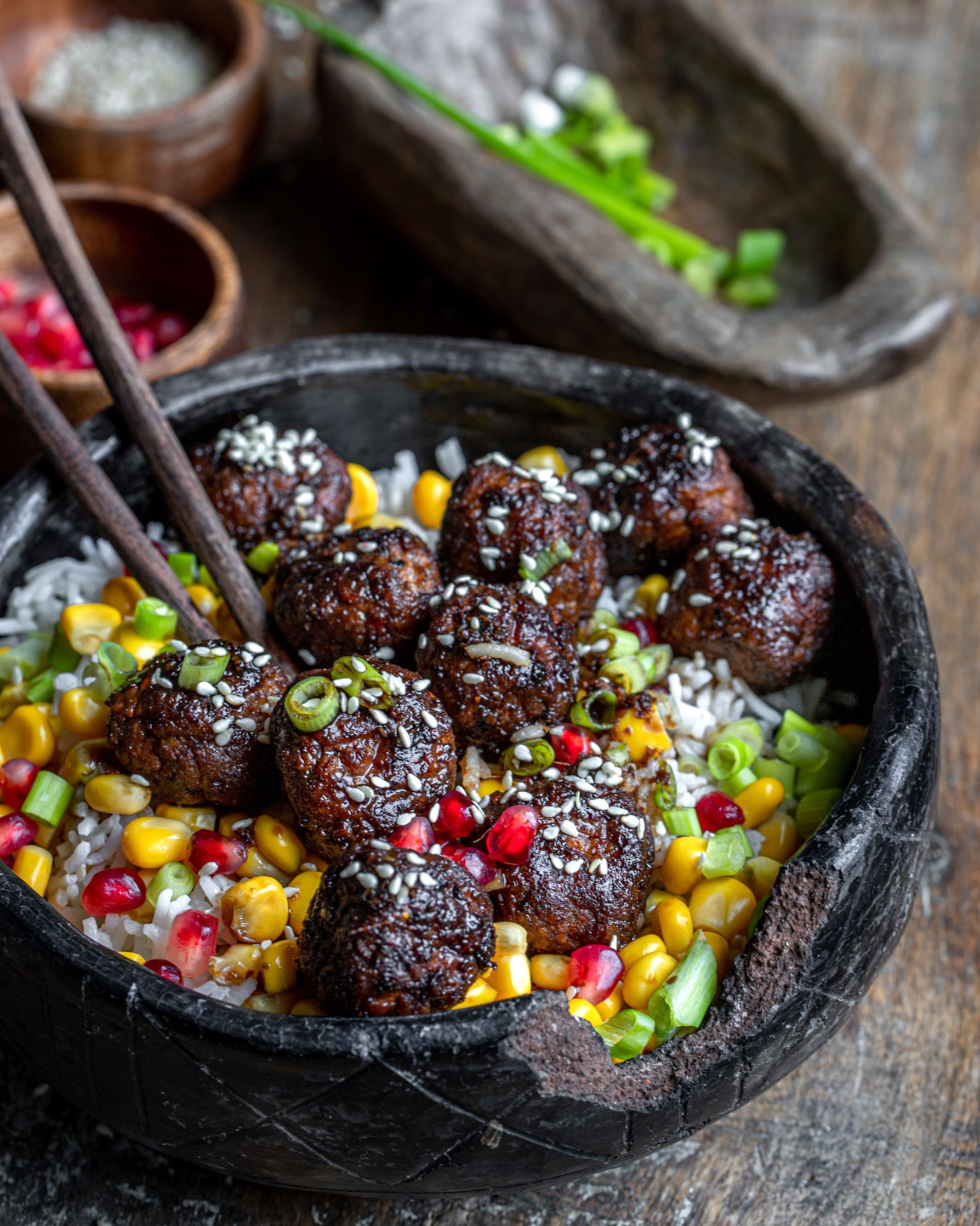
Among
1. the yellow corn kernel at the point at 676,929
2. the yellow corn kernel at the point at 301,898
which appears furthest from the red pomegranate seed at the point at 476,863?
the yellow corn kernel at the point at 676,929

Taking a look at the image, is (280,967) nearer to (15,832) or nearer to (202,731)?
(202,731)

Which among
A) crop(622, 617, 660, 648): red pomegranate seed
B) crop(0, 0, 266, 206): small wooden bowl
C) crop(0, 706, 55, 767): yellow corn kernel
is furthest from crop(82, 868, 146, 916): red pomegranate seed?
crop(0, 0, 266, 206): small wooden bowl

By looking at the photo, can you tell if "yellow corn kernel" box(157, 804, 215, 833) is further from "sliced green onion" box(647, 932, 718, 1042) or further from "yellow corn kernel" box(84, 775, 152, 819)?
"sliced green onion" box(647, 932, 718, 1042)

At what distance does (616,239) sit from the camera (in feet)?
14.7

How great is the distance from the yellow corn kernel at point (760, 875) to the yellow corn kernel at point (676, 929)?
172mm

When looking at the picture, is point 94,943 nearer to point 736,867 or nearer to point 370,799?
point 370,799

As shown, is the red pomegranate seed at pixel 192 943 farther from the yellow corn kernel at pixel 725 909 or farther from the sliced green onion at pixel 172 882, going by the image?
the yellow corn kernel at pixel 725 909

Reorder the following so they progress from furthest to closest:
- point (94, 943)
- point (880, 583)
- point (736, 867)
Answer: point (880, 583) → point (736, 867) → point (94, 943)

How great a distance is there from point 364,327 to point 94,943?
3.23 metres

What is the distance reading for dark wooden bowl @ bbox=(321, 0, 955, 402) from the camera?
4223 mm

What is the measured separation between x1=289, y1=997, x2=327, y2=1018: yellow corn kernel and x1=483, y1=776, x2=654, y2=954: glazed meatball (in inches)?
15.6

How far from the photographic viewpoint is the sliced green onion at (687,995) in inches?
94.0

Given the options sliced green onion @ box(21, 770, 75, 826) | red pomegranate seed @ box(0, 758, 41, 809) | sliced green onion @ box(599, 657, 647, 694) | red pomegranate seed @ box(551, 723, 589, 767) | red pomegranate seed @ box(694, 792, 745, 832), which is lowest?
red pomegranate seed @ box(0, 758, 41, 809)

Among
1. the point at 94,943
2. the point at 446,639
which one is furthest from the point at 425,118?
the point at 94,943
